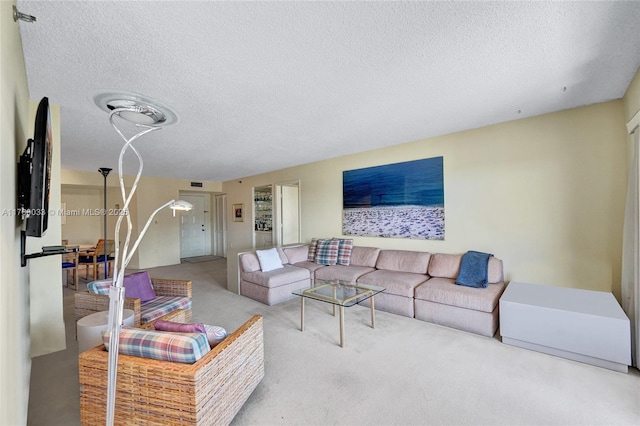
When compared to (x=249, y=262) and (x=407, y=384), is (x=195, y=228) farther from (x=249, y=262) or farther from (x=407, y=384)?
(x=407, y=384)

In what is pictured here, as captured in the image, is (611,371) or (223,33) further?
(611,371)

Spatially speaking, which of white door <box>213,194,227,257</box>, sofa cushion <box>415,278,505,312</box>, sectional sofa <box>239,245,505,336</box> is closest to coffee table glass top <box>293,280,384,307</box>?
sectional sofa <box>239,245,505,336</box>

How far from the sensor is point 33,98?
239 centimetres

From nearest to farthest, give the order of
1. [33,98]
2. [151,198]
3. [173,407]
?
1. [173,407]
2. [33,98]
3. [151,198]

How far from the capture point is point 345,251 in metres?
4.51

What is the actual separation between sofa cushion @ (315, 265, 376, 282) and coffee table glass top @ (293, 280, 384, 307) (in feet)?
0.92

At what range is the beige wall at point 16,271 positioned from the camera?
1.04 meters

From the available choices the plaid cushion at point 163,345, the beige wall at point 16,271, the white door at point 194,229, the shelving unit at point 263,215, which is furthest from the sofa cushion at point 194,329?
the white door at point 194,229

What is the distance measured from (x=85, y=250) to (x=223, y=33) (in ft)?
20.3

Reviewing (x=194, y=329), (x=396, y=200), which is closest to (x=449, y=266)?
(x=396, y=200)

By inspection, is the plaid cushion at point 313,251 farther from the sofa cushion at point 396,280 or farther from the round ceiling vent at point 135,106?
the round ceiling vent at point 135,106

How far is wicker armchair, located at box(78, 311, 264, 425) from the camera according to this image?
4.50 ft

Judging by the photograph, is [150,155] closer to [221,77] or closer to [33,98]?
[33,98]

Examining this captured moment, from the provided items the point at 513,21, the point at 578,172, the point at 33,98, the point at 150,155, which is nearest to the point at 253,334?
the point at 513,21
